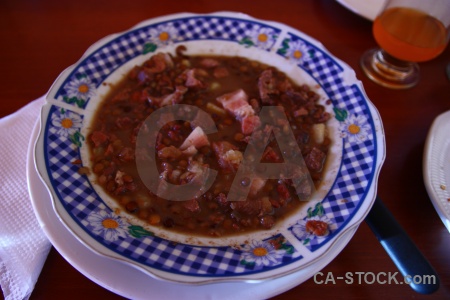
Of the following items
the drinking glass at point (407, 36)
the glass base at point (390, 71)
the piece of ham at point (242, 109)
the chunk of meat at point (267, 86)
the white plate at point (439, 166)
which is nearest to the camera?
the white plate at point (439, 166)

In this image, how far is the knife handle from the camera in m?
1.54

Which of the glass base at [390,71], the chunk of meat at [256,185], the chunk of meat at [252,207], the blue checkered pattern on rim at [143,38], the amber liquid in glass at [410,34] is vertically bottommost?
the chunk of meat at [252,207]

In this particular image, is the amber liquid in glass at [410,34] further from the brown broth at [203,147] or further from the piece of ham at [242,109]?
the piece of ham at [242,109]

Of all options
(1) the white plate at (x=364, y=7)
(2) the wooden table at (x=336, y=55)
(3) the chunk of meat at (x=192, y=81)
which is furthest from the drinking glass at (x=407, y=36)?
(3) the chunk of meat at (x=192, y=81)

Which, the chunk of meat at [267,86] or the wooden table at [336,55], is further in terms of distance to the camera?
the chunk of meat at [267,86]

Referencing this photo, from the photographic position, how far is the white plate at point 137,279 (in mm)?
1521

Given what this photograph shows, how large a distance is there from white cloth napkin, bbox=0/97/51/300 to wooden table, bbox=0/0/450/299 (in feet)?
0.23

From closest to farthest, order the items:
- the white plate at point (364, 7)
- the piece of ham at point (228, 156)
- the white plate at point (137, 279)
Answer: the white plate at point (137, 279), the piece of ham at point (228, 156), the white plate at point (364, 7)

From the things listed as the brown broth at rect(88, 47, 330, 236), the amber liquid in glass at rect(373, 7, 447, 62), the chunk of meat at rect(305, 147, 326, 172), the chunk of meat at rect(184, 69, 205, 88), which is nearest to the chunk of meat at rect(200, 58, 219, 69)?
the brown broth at rect(88, 47, 330, 236)

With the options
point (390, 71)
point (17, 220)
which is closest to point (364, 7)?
point (390, 71)

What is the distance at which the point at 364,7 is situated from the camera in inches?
109

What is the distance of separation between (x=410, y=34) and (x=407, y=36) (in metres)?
0.02

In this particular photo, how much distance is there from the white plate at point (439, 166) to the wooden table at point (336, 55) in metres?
0.14

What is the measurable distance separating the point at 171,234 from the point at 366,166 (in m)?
0.97
